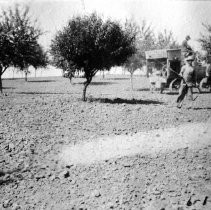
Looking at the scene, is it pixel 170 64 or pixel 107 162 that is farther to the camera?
pixel 170 64

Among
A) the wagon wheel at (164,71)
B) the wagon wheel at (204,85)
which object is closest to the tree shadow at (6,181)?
the wagon wheel at (164,71)

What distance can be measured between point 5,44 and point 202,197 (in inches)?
647

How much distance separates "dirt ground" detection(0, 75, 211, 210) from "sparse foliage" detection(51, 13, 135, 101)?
426 centimetres

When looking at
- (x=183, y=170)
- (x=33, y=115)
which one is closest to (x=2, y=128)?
(x=33, y=115)

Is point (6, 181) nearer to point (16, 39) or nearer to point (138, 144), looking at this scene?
point (138, 144)

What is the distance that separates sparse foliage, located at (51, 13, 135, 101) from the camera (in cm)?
1155

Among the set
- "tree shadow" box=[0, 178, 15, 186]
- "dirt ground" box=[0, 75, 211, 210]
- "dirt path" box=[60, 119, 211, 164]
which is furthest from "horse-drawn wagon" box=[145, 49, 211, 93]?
"tree shadow" box=[0, 178, 15, 186]

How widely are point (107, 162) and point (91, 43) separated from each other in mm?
7678

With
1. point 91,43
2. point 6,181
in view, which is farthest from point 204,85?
point 6,181

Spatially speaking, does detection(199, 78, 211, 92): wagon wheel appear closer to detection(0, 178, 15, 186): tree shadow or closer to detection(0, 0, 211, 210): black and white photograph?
detection(0, 0, 211, 210): black and white photograph

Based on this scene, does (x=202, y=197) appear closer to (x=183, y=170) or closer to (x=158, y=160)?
(x=183, y=170)

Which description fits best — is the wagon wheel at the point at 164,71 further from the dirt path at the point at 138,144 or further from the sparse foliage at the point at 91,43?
the dirt path at the point at 138,144

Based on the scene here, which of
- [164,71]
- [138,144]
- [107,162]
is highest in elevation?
[164,71]

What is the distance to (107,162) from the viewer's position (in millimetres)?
5316
